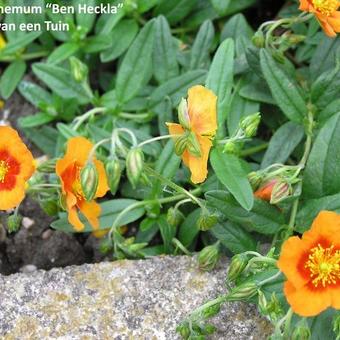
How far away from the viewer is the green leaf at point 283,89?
246cm

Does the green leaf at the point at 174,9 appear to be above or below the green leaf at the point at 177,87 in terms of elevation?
above

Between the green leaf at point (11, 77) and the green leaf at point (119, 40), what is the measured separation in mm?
309

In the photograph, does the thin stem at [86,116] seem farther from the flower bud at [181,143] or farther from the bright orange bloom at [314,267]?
the bright orange bloom at [314,267]

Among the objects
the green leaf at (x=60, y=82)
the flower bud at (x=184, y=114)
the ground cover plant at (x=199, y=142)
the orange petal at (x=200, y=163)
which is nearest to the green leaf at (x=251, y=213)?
the ground cover plant at (x=199, y=142)

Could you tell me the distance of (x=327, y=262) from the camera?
2.03m

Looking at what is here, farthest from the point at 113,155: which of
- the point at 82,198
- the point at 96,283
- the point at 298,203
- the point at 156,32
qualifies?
the point at 156,32

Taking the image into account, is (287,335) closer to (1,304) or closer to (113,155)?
(113,155)

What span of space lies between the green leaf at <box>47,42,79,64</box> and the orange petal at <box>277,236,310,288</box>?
1.17 metres

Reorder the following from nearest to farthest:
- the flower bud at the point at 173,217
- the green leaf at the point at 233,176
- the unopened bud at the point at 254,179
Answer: the green leaf at the point at 233,176 < the unopened bud at the point at 254,179 < the flower bud at the point at 173,217

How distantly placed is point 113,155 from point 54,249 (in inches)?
30.3

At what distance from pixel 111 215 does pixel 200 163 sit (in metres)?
0.50

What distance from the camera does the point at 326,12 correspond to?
2.35 metres

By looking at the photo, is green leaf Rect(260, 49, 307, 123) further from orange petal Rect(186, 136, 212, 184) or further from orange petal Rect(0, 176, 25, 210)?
orange petal Rect(0, 176, 25, 210)

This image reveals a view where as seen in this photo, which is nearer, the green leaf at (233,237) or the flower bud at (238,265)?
the flower bud at (238,265)
